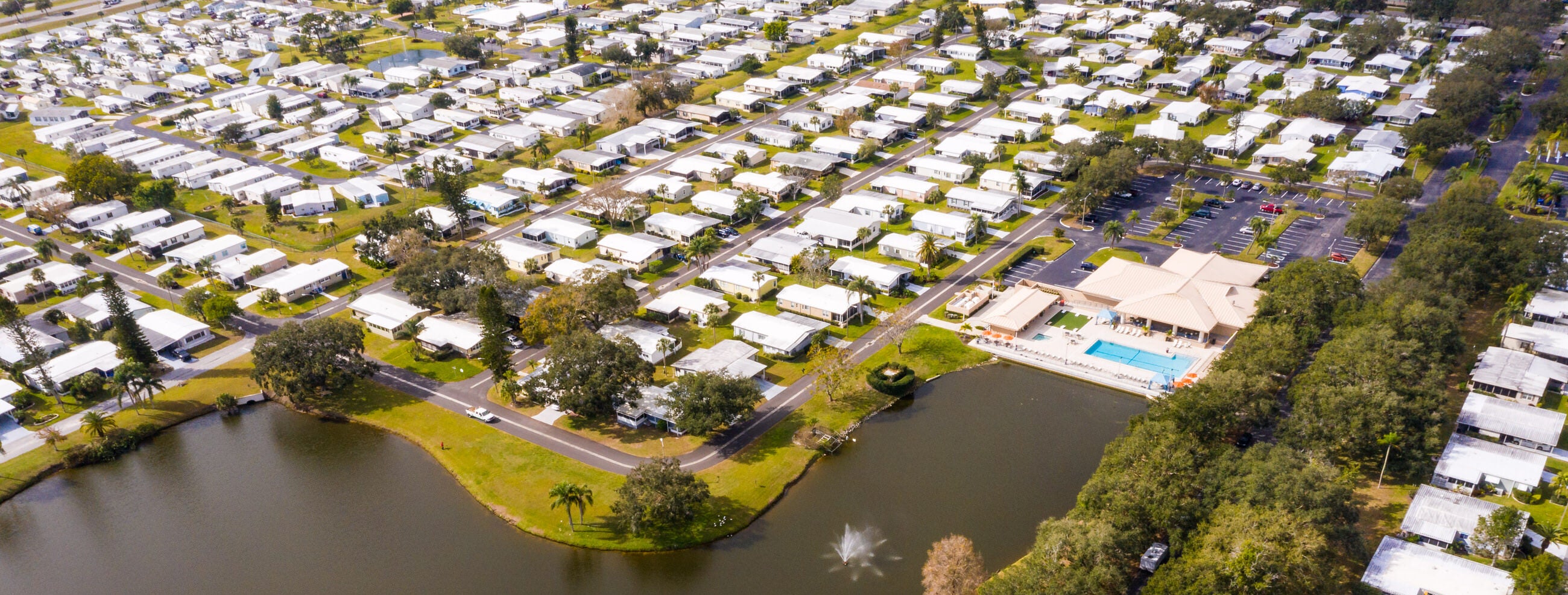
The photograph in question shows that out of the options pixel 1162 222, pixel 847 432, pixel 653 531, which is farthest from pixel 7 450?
pixel 1162 222

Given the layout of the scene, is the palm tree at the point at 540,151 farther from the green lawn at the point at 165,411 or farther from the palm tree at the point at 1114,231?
the palm tree at the point at 1114,231

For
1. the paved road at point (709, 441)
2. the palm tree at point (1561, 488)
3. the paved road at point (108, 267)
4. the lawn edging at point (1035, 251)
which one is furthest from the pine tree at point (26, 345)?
the palm tree at point (1561, 488)

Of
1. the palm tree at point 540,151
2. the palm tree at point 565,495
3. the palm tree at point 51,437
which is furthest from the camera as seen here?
the palm tree at point 540,151

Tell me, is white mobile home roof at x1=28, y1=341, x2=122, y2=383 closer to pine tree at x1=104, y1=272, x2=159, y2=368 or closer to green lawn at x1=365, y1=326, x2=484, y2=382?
pine tree at x1=104, y1=272, x2=159, y2=368

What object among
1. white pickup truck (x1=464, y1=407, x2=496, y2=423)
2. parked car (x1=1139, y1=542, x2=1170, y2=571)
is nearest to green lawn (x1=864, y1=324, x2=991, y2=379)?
parked car (x1=1139, y1=542, x2=1170, y2=571)

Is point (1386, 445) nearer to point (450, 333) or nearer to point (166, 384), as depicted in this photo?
point (450, 333)
